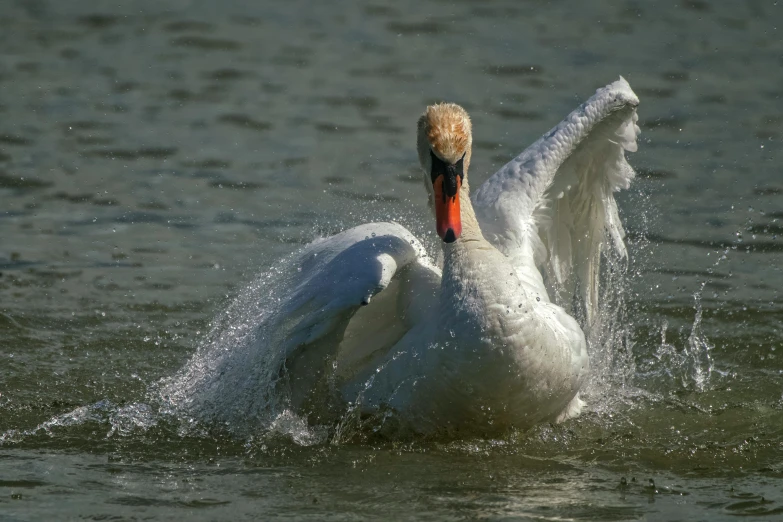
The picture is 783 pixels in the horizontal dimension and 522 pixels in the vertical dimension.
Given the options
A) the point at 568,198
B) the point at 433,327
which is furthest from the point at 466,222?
the point at 568,198

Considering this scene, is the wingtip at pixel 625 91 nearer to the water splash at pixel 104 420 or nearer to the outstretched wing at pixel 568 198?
the outstretched wing at pixel 568 198

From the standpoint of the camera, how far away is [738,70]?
56.6 ft

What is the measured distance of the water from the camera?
6.93 meters

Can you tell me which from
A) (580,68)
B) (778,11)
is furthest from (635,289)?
(778,11)

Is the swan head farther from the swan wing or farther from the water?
the water

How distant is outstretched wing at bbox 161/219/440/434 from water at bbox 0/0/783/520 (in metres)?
0.22

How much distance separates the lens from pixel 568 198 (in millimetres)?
9016

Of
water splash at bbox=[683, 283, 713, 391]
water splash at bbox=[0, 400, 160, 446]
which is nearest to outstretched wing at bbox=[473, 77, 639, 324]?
water splash at bbox=[683, 283, 713, 391]

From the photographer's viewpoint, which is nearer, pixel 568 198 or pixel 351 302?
pixel 351 302

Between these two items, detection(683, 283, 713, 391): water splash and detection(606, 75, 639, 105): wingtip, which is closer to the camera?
detection(606, 75, 639, 105): wingtip

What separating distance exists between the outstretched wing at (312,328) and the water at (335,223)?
222 millimetres

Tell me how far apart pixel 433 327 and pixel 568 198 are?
239cm

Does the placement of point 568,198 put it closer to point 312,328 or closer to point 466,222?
point 466,222

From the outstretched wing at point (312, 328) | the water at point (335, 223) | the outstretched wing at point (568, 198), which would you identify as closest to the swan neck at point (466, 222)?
the outstretched wing at point (312, 328)
